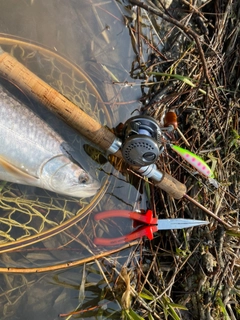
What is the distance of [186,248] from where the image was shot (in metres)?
2.96

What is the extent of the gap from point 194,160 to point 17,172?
Answer: 1431 millimetres

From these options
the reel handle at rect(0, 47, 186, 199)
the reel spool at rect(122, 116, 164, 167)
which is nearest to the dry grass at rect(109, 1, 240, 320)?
the reel spool at rect(122, 116, 164, 167)

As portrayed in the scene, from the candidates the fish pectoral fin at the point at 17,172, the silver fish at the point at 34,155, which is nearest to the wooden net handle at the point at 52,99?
the silver fish at the point at 34,155

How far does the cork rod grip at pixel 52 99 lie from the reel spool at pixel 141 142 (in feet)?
0.54

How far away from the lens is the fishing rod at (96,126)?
2254mm

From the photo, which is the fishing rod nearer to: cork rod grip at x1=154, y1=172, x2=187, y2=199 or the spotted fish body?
cork rod grip at x1=154, y1=172, x2=187, y2=199

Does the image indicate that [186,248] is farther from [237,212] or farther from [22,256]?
[22,256]

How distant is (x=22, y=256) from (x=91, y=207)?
603 mm

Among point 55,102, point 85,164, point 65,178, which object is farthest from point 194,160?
point 55,102

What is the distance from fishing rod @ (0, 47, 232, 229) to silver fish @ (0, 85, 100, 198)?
5.8 inches

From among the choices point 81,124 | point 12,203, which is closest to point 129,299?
point 12,203

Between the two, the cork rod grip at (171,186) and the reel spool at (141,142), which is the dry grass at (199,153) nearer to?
the cork rod grip at (171,186)

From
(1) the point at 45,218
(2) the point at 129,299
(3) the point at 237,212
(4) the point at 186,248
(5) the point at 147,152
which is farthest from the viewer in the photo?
(3) the point at 237,212

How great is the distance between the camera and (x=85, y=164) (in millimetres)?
2631
